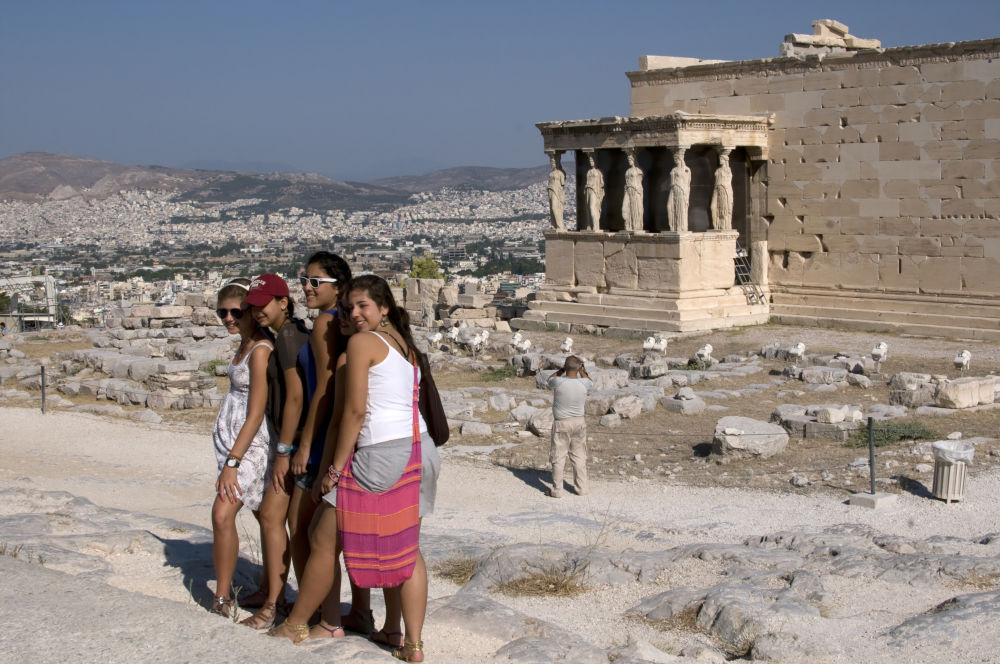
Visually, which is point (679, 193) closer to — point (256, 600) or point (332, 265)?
point (332, 265)

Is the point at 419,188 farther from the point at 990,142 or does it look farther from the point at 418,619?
the point at 418,619

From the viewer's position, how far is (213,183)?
142250mm

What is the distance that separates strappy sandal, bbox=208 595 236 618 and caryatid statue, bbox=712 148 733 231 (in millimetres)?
15188

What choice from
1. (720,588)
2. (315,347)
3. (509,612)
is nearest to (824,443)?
(720,588)

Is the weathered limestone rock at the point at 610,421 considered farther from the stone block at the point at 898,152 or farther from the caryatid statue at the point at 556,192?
the caryatid statue at the point at 556,192

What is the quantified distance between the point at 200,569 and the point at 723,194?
48.2ft

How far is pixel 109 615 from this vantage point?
4.55m

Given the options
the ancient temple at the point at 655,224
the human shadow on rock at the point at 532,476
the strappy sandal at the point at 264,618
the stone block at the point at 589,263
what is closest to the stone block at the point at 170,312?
the ancient temple at the point at 655,224

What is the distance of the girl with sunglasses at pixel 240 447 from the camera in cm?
536

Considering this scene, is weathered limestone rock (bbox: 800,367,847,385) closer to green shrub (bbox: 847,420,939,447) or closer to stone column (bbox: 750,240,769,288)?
green shrub (bbox: 847,420,939,447)

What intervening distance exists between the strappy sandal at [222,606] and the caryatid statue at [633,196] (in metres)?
15.0

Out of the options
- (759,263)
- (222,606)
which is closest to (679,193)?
(759,263)

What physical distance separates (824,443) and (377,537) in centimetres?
714

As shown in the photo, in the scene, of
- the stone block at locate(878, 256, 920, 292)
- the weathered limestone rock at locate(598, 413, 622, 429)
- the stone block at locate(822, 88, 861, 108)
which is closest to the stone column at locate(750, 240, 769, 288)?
the stone block at locate(878, 256, 920, 292)
